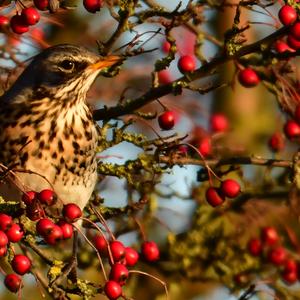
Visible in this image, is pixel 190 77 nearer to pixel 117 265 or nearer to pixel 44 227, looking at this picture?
pixel 117 265

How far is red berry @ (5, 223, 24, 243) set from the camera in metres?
3.52

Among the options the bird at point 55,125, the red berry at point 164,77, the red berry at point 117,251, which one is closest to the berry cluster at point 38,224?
the red berry at point 117,251

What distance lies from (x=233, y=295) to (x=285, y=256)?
0.46 m

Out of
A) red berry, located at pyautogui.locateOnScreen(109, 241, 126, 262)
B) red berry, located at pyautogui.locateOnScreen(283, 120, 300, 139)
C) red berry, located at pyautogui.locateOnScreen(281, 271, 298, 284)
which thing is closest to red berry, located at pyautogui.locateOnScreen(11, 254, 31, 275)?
red berry, located at pyautogui.locateOnScreen(109, 241, 126, 262)

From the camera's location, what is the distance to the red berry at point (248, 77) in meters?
4.75

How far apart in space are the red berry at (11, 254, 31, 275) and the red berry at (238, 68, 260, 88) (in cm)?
159

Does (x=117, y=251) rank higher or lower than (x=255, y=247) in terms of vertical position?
higher

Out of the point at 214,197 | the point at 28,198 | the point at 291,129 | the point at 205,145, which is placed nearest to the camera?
the point at 28,198

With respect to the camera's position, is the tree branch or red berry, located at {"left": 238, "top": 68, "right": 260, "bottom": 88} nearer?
the tree branch

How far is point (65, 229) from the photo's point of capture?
3.65 meters

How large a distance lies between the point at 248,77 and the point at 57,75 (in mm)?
926

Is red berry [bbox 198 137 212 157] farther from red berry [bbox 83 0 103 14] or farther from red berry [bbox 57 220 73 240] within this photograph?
red berry [bbox 57 220 73 240]

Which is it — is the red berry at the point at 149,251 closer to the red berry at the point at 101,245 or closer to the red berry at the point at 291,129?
the red berry at the point at 101,245

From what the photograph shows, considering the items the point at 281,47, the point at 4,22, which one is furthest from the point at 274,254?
the point at 4,22
